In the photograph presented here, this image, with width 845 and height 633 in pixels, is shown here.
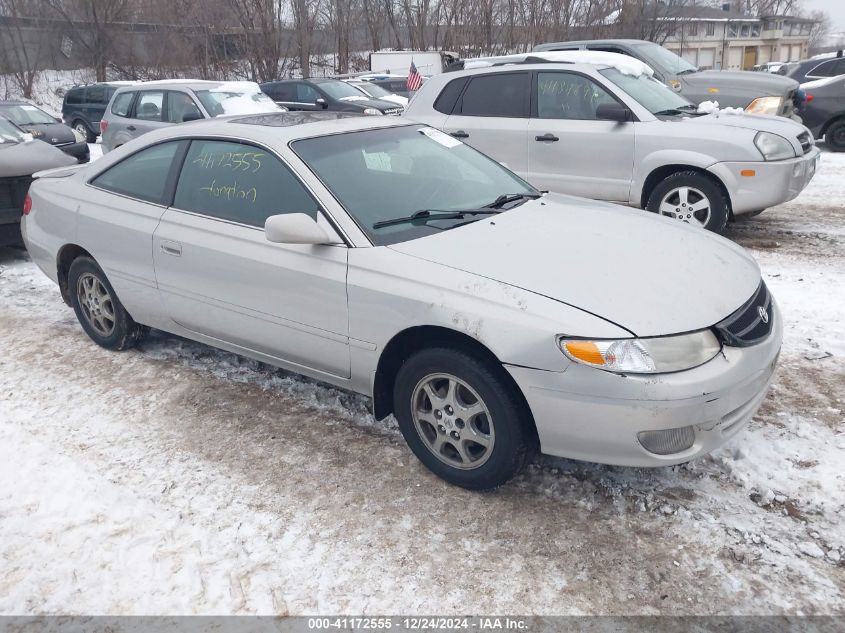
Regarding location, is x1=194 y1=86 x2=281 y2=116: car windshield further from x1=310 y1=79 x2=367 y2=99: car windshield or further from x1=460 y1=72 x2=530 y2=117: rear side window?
x1=310 y1=79 x2=367 y2=99: car windshield

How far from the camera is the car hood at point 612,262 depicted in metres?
2.80

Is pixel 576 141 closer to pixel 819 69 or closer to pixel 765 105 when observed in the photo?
pixel 765 105

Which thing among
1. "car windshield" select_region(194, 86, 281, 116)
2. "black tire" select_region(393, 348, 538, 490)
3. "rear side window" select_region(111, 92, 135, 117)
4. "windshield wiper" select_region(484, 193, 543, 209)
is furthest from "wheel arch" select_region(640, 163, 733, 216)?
"rear side window" select_region(111, 92, 135, 117)

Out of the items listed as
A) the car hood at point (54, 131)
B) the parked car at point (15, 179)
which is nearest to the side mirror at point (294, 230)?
the parked car at point (15, 179)

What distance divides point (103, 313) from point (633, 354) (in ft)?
12.0

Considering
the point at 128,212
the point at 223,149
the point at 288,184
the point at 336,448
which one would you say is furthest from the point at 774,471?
the point at 128,212

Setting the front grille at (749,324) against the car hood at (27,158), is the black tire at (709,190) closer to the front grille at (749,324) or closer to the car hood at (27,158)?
the front grille at (749,324)

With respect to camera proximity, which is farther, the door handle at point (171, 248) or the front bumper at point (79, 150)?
the front bumper at point (79, 150)

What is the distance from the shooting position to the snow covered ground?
8.50 feet

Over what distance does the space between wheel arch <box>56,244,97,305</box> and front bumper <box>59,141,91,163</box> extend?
11.1m

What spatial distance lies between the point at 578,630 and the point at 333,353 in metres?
1.67

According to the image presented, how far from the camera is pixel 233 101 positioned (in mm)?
11078

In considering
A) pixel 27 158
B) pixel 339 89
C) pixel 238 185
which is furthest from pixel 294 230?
pixel 339 89

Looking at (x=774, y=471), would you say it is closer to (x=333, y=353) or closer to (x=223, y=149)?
(x=333, y=353)
